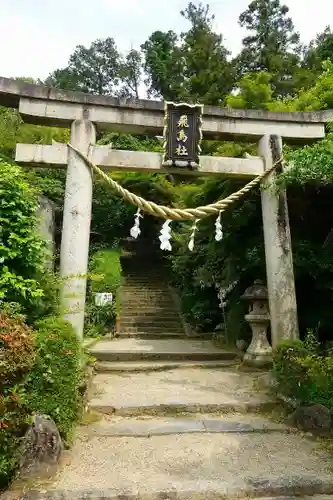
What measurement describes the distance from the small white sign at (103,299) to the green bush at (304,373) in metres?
8.29

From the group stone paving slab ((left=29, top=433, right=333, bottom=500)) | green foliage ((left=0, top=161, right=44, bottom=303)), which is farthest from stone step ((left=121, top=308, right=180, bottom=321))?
stone paving slab ((left=29, top=433, right=333, bottom=500))

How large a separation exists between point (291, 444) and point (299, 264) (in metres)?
3.48

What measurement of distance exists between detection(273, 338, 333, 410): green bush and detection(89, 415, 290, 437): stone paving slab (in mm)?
468

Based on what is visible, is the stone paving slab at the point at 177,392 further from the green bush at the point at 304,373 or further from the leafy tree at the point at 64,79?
the leafy tree at the point at 64,79

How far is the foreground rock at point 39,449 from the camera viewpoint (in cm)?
345

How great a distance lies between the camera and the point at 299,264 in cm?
716

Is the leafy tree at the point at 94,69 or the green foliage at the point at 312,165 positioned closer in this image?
the green foliage at the point at 312,165

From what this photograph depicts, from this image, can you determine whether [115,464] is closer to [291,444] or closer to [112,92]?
[291,444]

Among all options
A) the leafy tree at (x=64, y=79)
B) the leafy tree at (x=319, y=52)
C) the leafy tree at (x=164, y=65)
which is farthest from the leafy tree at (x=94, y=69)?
the leafy tree at (x=319, y=52)

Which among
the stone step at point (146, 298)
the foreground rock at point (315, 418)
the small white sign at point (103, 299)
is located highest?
the stone step at point (146, 298)

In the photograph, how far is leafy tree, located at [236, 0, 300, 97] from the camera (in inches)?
963

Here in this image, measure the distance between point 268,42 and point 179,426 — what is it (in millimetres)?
26941

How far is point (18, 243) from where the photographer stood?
4.42m

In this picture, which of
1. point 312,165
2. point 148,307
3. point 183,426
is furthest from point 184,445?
point 148,307
